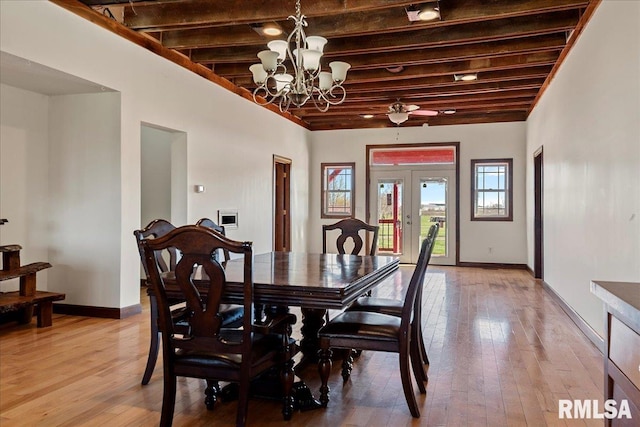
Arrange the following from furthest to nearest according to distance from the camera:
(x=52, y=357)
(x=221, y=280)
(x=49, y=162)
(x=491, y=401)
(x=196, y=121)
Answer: (x=196, y=121)
(x=49, y=162)
(x=52, y=357)
(x=491, y=401)
(x=221, y=280)

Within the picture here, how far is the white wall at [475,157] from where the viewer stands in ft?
29.7

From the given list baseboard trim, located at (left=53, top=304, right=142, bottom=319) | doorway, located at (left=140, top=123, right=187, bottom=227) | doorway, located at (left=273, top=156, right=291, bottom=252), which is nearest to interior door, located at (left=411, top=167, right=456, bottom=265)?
doorway, located at (left=273, top=156, right=291, bottom=252)

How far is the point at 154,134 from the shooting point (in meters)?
6.81

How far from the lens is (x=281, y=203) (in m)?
8.77

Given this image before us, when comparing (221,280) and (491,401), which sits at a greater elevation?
(221,280)

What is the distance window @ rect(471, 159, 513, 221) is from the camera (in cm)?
916

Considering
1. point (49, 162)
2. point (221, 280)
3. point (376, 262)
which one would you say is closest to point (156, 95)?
point (49, 162)

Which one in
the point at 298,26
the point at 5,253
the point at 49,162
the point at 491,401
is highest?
the point at 298,26

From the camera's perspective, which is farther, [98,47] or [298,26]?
[98,47]

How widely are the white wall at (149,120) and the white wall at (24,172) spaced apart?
27 centimetres

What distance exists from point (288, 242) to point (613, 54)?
6.46 metres

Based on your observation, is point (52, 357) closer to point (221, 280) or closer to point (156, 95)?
point (221, 280)

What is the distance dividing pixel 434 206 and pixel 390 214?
3.04ft

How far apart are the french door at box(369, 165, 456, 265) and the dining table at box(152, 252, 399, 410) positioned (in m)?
6.38
